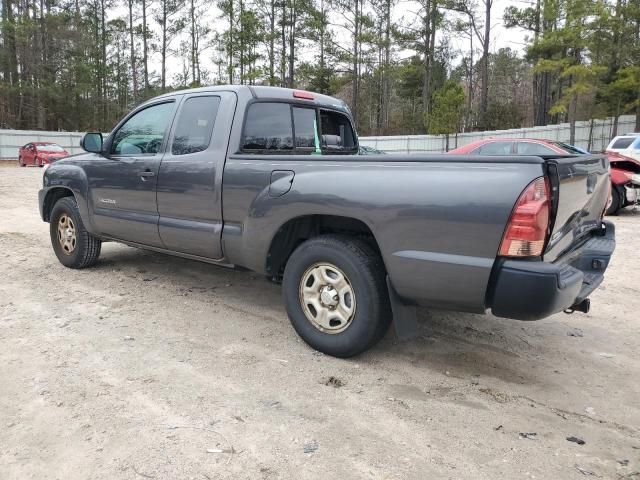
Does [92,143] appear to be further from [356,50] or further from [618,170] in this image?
[356,50]

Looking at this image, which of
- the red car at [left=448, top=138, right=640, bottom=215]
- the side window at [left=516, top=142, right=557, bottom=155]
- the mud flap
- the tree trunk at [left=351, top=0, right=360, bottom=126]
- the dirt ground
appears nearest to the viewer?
the dirt ground

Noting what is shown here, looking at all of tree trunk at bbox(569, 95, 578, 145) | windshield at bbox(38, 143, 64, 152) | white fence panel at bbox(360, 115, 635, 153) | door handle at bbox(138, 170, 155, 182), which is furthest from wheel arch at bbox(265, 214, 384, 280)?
windshield at bbox(38, 143, 64, 152)

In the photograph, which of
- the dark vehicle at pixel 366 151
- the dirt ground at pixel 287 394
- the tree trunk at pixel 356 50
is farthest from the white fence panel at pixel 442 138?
the dirt ground at pixel 287 394

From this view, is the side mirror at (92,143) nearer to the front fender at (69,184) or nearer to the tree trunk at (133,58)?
the front fender at (69,184)

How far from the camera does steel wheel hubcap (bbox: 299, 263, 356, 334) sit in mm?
3355

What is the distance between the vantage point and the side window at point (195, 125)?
423 cm

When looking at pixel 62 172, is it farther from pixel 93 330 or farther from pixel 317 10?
pixel 317 10

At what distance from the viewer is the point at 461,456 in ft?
7.98

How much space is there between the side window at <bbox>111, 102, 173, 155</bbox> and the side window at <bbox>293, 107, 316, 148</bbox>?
116 centimetres

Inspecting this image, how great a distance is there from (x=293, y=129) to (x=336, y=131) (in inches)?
29.3

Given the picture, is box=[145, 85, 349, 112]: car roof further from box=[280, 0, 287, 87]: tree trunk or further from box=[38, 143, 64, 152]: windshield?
box=[280, 0, 287, 87]: tree trunk

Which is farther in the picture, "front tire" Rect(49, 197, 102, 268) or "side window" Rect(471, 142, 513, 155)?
"side window" Rect(471, 142, 513, 155)

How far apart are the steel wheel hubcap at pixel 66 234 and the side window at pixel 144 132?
1.17 metres

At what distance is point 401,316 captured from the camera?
3178 millimetres
